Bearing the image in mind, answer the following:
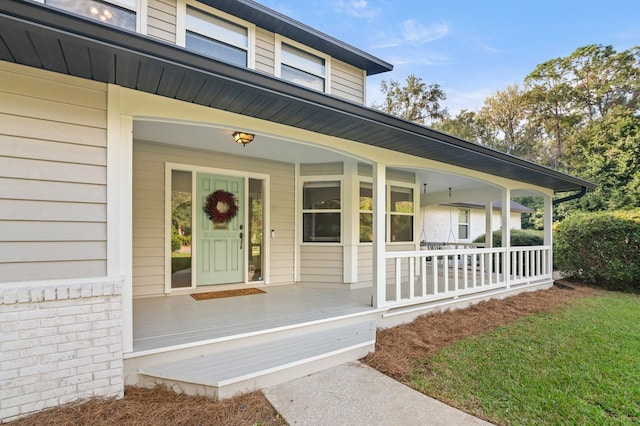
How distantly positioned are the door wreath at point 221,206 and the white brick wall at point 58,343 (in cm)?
288

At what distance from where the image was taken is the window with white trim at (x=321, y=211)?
6145 millimetres

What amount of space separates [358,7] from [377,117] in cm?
1289

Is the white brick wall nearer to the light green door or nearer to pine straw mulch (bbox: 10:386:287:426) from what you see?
pine straw mulch (bbox: 10:386:287:426)

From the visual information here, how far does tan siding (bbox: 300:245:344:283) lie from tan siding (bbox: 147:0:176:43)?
4.20m

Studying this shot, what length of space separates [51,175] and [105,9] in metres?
3.43

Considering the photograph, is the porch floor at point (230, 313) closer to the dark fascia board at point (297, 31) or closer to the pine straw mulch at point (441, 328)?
the pine straw mulch at point (441, 328)

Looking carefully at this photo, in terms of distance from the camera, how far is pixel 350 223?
19.8 ft

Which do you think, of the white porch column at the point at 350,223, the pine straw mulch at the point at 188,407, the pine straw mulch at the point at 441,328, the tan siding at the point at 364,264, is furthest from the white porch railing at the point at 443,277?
the pine straw mulch at the point at 188,407

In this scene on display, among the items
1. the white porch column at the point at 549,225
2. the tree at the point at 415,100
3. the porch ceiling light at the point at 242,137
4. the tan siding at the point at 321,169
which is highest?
the tree at the point at 415,100

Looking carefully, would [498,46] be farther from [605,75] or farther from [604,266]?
[604,266]

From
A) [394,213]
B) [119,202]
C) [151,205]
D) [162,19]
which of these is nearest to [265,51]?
[162,19]

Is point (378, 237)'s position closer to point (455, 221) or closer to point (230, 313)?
Result: point (230, 313)

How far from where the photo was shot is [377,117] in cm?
351

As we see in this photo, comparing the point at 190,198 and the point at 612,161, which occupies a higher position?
the point at 612,161
